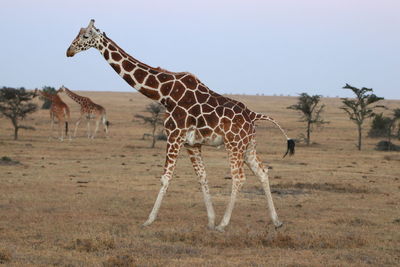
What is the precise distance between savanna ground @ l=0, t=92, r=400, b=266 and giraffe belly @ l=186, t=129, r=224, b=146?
1.53 meters

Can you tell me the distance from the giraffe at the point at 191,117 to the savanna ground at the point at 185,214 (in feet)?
2.56

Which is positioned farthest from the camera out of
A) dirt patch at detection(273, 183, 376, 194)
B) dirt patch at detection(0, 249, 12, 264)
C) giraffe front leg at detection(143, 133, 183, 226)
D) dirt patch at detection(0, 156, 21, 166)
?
dirt patch at detection(0, 156, 21, 166)

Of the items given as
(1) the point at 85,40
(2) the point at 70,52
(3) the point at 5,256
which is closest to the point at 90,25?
(1) the point at 85,40

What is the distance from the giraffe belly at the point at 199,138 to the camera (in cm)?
1265

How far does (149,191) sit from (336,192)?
497 cm

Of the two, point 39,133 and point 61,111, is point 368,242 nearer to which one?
point 61,111

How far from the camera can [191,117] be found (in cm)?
1262

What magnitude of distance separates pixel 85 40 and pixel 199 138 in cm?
282

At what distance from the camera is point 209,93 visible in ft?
42.8

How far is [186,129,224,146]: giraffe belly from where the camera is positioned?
1265 centimetres

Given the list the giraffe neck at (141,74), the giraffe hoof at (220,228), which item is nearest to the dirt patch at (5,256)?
the giraffe hoof at (220,228)

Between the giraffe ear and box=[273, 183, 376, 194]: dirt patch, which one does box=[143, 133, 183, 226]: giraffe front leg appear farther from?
box=[273, 183, 376, 194]: dirt patch

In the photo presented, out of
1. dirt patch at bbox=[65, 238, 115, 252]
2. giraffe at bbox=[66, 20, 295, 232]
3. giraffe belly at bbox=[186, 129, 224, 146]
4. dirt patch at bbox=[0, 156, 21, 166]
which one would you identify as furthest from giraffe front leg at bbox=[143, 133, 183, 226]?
dirt patch at bbox=[0, 156, 21, 166]

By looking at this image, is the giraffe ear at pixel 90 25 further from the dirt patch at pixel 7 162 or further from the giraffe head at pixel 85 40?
the dirt patch at pixel 7 162
